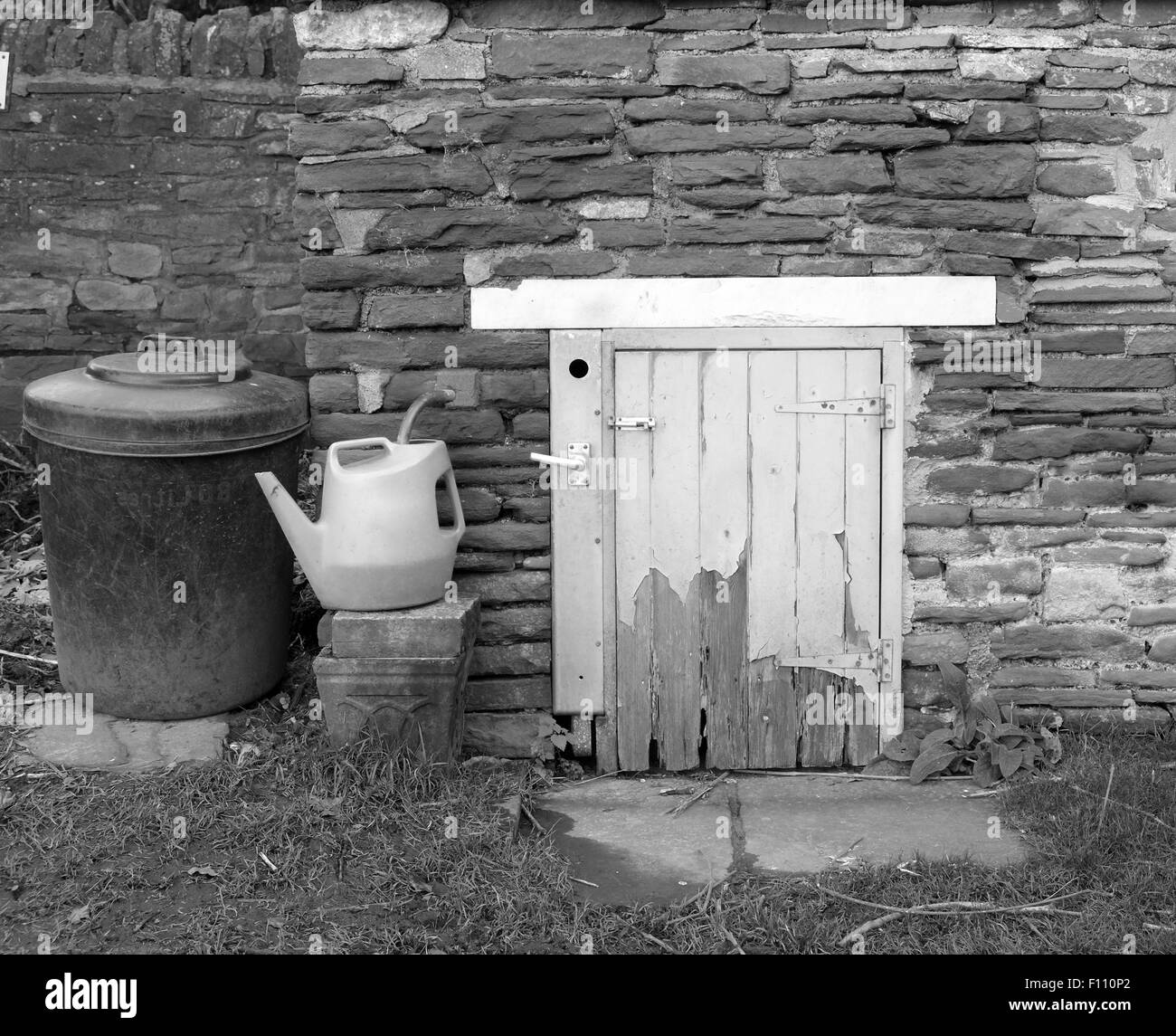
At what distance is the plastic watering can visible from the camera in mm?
3982

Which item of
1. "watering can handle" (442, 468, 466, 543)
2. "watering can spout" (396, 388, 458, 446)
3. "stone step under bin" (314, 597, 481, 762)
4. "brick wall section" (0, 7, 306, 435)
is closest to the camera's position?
"stone step under bin" (314, 597, 481, 762)

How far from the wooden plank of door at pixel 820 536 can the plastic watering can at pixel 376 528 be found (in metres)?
1.25

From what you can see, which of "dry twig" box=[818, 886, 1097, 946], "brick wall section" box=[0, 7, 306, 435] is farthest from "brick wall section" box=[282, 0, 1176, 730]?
"brick wall section" box=[0, 7, 306, 435]

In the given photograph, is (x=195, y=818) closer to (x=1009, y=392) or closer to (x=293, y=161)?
(x=1009, y=392)

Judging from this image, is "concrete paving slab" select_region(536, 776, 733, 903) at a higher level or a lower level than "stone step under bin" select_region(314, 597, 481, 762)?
lower

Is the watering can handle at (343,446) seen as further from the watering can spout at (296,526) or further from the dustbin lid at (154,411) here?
the dustbin lid at (154,411)

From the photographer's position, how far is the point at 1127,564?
4.45 meters

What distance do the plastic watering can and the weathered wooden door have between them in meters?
0.69

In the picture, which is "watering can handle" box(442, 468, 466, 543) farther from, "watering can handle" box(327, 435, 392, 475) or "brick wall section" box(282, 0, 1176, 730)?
"watering can handle" box(327, 435, 392, 475)

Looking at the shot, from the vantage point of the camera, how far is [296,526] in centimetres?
406

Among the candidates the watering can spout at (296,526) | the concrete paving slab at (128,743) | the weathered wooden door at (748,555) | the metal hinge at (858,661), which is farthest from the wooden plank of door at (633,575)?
the concrete paving slab at (128,743)

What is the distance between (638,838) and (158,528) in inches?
76.4

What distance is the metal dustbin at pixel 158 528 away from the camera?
4.27 meters

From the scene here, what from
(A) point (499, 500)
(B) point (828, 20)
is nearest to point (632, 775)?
(A) point (499, 500)
